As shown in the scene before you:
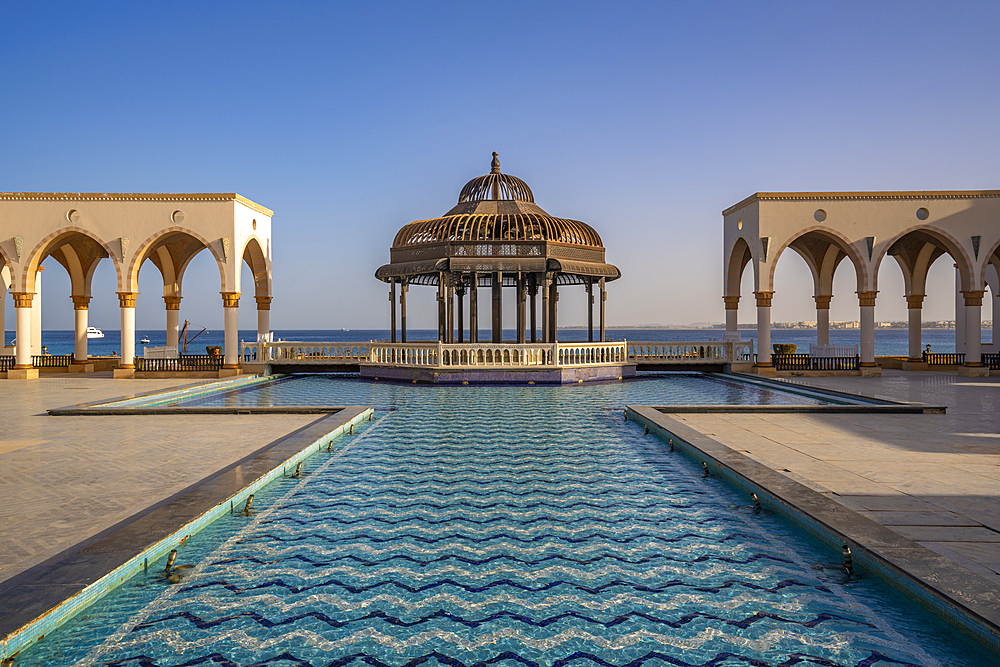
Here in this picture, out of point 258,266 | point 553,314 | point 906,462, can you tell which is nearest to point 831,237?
point 553,314

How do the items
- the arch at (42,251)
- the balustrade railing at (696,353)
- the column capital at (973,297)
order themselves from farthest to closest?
the balustrade railing at (696,353) → the column capital at (973,297) → the arch at (42,251)

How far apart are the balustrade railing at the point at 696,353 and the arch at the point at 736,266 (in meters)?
→ 2.44

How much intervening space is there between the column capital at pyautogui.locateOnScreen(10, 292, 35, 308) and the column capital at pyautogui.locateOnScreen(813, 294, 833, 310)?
28.8 metres

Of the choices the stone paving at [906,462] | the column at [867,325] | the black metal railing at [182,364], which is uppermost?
the column at [867,325]

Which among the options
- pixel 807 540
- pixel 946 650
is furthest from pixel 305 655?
pixel 807 540

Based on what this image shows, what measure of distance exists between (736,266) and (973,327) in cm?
773

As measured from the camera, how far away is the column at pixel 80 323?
23688mm

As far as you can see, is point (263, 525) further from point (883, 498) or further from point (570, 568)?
point (883, 498)

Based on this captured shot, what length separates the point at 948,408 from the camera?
12.2 m

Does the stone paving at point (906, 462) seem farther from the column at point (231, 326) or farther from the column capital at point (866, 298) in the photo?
the column at point (231, 326)

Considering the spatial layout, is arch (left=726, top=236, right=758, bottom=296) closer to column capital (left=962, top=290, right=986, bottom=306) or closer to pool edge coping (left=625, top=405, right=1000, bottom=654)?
column capital (left=962, top=290, right=986, bottom=306)

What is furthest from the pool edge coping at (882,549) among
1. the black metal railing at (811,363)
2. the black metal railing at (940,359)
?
the black metal railing at (940,359)

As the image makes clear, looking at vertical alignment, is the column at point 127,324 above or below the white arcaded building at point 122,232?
below

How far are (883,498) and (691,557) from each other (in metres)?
2.28
